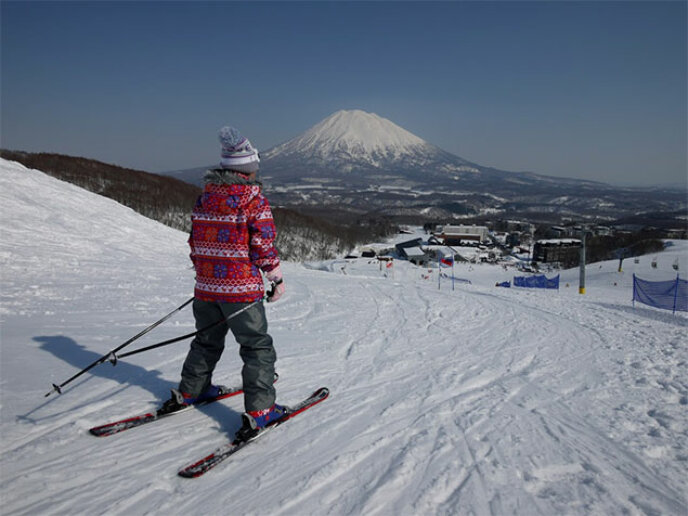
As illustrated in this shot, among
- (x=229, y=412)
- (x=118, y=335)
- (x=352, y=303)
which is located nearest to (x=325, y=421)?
(x=229, y=412)

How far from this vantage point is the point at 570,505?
6.16ft

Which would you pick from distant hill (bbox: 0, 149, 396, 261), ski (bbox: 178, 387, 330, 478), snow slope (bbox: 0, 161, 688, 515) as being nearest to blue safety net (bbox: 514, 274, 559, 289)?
snow slope (bbox: 0, 161, 688, 515)

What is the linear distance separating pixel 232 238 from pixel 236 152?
57 cm

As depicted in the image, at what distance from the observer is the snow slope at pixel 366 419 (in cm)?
189

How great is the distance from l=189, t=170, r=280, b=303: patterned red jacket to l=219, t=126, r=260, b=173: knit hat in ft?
0.30

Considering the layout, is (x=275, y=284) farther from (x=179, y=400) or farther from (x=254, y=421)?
(x=179, y=400)

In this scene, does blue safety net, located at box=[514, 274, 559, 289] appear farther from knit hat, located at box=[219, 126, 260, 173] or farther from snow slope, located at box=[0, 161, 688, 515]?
knit hat, located at box=[219, 126, 260, 173]

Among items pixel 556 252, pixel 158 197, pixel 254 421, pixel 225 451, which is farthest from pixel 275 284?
pixel 556 252

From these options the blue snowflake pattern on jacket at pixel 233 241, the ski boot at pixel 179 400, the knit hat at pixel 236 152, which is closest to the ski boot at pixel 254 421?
the ski boot at pixel 179 400

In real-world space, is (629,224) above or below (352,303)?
below

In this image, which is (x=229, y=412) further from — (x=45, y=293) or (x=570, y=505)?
(x=45, y=293)

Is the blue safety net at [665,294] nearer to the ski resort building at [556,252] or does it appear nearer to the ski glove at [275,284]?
the ski glove at [275,284]

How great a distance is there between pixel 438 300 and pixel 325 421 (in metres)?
6.11

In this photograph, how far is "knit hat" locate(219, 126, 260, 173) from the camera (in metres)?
2.39
